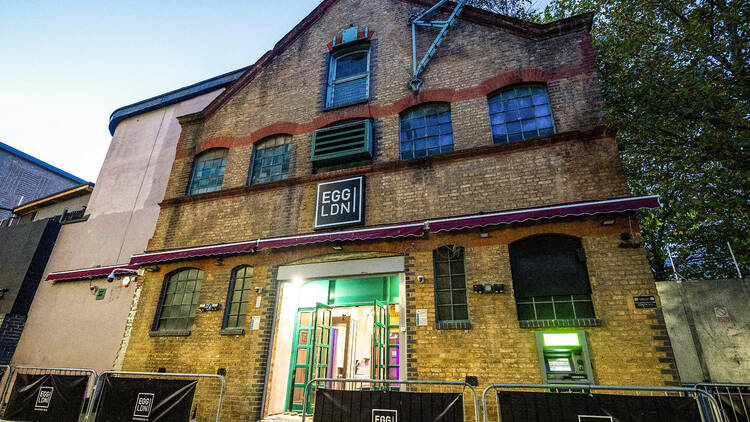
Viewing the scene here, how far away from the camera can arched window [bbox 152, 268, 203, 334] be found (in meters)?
8.74

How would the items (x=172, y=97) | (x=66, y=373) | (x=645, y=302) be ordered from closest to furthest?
(x=645, y=302) → (x=66, y=373) → (x=172, y=97)

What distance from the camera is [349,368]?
9703mm

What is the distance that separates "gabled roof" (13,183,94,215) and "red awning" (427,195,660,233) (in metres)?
15.0

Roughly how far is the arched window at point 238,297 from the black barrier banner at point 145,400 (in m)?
2.37

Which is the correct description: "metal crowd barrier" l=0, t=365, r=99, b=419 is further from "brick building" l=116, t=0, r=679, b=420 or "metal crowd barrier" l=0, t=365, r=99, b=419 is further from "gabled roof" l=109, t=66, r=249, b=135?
"gabled roof" l=109, t=66, r=249, b=135

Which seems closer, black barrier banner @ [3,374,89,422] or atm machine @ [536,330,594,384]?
atm machine @ [536,330,594,384]

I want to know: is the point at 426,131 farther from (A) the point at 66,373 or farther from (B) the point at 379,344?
(A) the point at 66,373

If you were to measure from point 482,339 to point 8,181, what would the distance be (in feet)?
83.4

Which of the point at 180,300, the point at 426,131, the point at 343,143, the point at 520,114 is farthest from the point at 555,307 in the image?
the point at 180,300

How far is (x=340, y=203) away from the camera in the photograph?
8320 millimetres

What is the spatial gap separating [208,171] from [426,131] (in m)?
6.59

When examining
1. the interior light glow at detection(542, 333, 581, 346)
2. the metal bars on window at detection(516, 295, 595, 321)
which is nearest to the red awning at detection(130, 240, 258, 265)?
the metal bars on window at detection(516, 295, 595, 321)

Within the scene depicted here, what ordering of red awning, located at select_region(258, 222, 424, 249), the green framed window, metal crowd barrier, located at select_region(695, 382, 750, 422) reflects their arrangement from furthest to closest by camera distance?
red awning, located at select_region(258, 222, 424, 249), the green framed window, metal crowd barrier, located at select_region(695, 382, 750, 422)

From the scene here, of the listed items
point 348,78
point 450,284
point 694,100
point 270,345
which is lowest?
point 270,345
